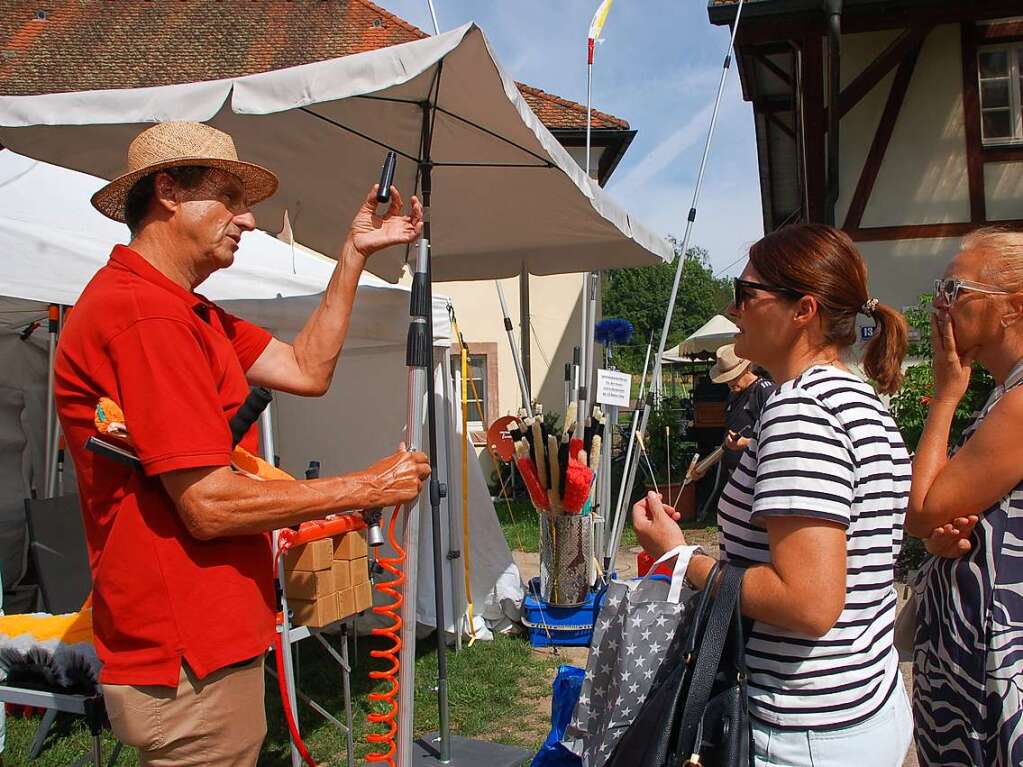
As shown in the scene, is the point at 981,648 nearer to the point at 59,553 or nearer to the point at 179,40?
the point at 59,553

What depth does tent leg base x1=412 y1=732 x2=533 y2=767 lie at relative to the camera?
3098mm

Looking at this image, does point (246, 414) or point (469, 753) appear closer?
point (246, 414)

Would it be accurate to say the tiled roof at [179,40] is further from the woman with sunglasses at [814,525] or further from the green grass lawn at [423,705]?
the woman with sunglasses at [814,525]

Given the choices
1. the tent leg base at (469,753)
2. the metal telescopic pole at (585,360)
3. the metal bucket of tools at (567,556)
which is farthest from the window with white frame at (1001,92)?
the tent leg base at (469,753)

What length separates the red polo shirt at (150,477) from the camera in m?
1.35

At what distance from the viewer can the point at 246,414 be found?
1.60 metres

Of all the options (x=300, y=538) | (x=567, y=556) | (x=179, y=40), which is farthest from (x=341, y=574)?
(x=179, y=40)

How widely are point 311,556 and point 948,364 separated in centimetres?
207

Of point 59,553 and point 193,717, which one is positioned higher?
point 193,717

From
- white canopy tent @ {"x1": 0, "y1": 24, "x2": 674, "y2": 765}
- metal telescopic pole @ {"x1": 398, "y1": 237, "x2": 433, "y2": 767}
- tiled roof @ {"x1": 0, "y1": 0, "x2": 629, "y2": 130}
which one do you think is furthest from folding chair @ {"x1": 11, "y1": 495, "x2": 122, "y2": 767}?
tiled roof @ {"x1": 0, "y1": 0, "x2": 629, "y2": 130}

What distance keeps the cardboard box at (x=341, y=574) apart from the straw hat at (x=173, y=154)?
167 centimetres

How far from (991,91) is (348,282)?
8267mm

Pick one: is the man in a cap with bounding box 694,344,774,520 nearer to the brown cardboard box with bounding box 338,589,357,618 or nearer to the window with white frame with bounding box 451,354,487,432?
the brown cardboard box with bounding box 338,589,357,618

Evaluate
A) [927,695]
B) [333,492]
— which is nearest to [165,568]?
[333,492]
